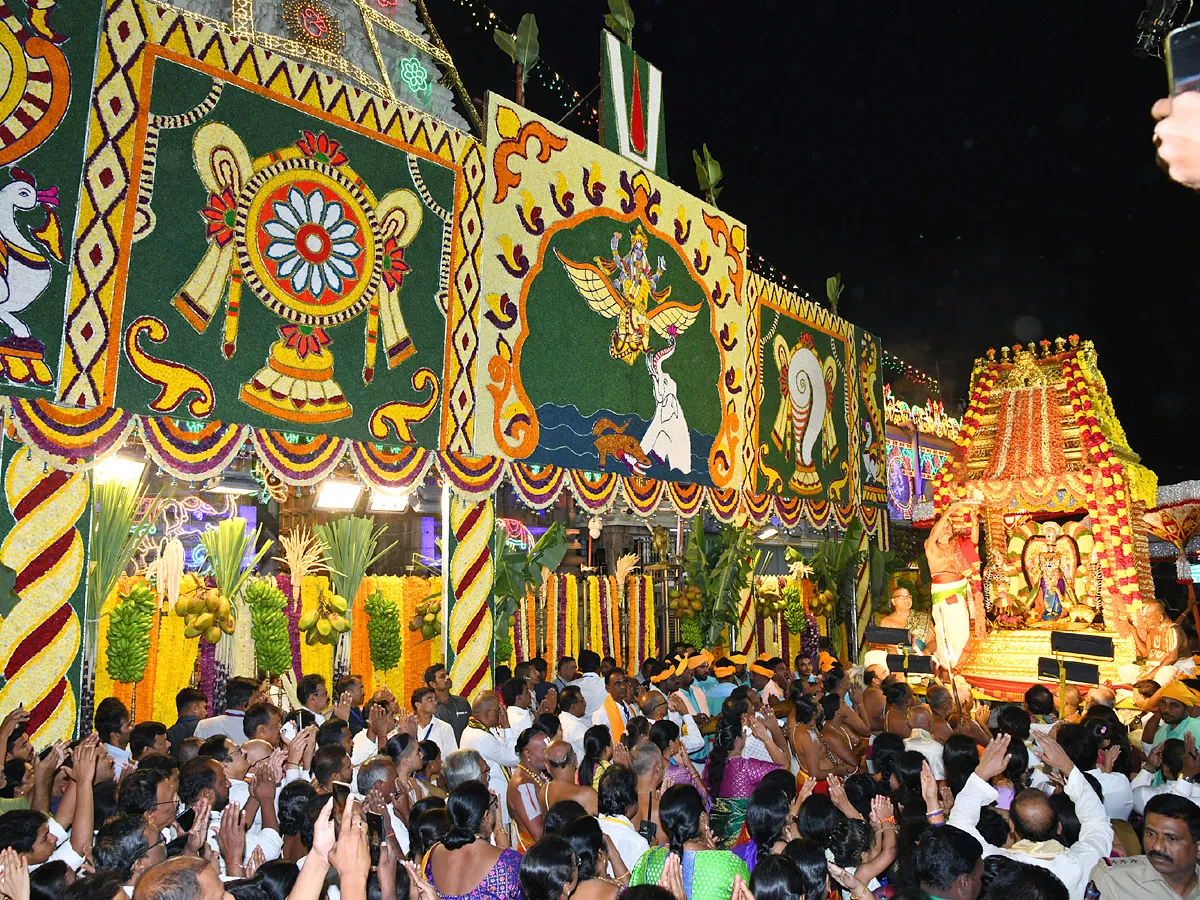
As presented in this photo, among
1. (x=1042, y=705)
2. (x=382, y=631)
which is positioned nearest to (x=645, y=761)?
(x=1042, y=705)

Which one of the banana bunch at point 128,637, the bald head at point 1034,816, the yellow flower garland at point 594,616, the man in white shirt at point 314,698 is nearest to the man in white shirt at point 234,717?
the man in white shirt at point 314,698

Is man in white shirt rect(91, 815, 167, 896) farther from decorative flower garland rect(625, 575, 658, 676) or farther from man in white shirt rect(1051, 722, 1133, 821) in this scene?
decorative flower garland rect(625, 575, 658, 676)

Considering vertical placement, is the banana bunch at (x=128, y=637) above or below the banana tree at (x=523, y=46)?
below

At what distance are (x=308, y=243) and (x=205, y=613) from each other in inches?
137

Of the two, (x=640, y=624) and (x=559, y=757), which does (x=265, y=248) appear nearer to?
(x=559, y=757)

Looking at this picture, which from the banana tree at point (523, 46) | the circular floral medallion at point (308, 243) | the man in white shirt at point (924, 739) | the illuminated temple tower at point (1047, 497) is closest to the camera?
the man in white shirt at point (924, 739)

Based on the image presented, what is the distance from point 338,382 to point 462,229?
218cm

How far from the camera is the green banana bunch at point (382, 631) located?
376 inches

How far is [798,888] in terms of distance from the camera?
2971mm

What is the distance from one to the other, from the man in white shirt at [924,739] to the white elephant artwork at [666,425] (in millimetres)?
5015

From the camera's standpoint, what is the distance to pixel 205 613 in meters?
8.08

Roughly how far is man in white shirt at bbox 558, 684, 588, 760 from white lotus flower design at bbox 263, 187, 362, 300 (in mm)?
4156

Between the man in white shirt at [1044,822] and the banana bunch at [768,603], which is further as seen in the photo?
the banana bunch at [768,603]

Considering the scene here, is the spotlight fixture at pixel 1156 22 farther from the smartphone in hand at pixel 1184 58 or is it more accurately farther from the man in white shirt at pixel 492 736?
the man in white shirt at pixel 492 736
